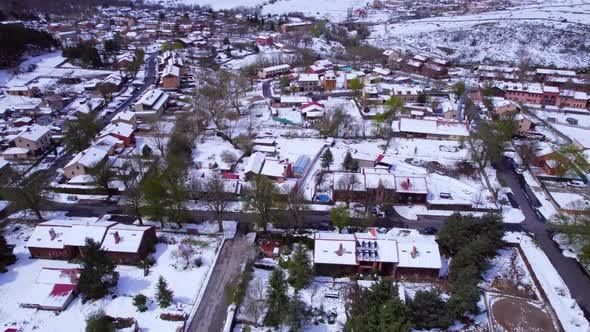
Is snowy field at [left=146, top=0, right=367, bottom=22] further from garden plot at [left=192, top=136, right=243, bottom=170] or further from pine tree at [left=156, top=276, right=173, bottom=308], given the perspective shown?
pine tree at [left=156, top=276, right=173, bottom=308]

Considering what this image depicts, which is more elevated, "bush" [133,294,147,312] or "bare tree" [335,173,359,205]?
"bare tree" [335,173,359,205]

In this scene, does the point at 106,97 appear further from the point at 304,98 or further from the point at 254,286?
the point at 254,286

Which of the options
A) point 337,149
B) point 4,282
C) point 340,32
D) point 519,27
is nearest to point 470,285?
point 337,149

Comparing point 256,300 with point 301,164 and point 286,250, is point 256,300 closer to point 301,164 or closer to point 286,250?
point 286,250

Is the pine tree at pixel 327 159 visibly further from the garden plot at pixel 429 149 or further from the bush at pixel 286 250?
the bush at pixel 286 250

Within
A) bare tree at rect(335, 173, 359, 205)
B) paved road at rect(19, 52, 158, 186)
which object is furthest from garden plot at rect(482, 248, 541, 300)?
paved road at rect(19, 52, 158, 186)

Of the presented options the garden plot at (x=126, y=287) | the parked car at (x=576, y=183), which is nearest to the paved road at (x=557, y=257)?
the parked car at (x=576, y=183)
